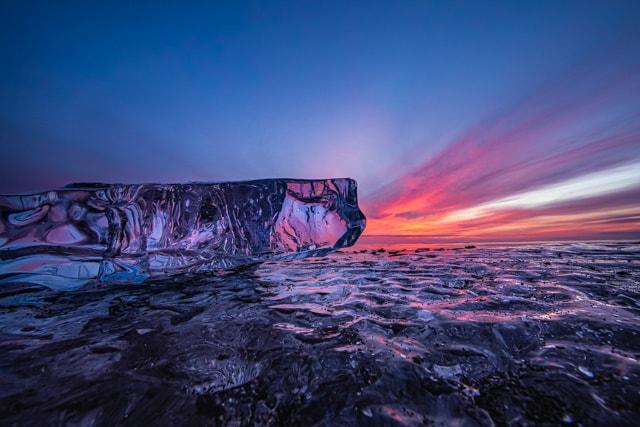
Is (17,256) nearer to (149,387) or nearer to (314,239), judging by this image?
(149,387)

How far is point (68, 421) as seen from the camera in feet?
2.65

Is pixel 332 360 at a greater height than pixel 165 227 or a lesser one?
lesser

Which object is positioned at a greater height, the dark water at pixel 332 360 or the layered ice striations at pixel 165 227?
the layered ice striations at pixel 165 227

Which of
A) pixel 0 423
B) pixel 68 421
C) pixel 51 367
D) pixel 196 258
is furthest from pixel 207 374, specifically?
pixel 196 258

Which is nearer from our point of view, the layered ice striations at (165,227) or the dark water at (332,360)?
the dark water at (332,360)

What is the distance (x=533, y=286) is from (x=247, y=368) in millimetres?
2851

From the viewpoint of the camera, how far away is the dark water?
0.84 m

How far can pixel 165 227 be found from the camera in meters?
4.10

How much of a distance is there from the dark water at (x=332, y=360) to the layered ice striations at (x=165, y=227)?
1166 millimetres

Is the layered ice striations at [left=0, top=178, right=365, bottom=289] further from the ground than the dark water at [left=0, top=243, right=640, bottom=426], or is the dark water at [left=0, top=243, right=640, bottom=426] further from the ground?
the layered ice striations at [left=0, top=178, right=365, bottom=289]

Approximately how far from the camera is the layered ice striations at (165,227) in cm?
305

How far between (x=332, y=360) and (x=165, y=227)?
4216mm

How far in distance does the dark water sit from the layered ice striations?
45.9 inches

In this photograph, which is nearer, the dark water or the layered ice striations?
the dark water
